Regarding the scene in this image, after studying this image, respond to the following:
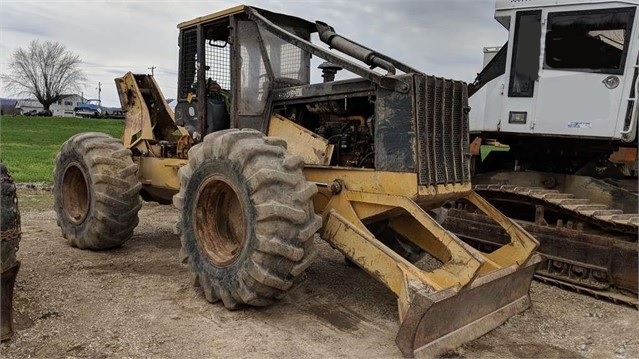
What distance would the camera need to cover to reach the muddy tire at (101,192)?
6.66 meters

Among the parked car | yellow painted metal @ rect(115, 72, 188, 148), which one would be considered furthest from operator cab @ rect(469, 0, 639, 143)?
the parked car

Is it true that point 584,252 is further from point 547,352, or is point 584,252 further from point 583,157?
point 547,352

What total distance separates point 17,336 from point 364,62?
12.9 feet

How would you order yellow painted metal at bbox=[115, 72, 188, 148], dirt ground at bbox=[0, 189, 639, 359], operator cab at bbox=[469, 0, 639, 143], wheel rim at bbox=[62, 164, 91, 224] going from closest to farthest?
dirt ground at bbox=[0, 189, 639, 359]
operator cab at bbox=[469, 0, 639, 143]
wheel rim at bbox=[62, 164, 91, 224]
yellow painted metal at bbox=[115, 72, 188, 148]

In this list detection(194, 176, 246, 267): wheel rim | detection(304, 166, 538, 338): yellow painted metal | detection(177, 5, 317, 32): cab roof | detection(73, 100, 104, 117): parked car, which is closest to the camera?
detection(304, 166, 538, 338): yellow painted metal

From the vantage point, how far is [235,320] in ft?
15.8

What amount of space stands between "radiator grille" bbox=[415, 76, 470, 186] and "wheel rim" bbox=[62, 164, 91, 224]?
4419mm

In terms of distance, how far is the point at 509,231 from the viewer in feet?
18.2

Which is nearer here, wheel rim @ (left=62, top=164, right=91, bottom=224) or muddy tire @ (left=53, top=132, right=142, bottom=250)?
muddy tire @ (left=53, top=132, right=142, bottom=250)

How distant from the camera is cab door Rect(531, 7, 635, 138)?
6.82 metres

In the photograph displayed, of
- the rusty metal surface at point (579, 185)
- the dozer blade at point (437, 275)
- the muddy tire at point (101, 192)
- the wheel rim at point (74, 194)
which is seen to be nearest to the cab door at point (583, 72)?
the rusty metal surface at point (579, 185)

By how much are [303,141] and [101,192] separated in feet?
8.52

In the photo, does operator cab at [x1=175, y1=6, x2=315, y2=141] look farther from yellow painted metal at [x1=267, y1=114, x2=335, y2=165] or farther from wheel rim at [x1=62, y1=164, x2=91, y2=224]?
wheel rim at [x1=62, y1=164, x2=91, y2=224]

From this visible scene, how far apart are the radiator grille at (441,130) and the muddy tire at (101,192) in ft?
11.7
